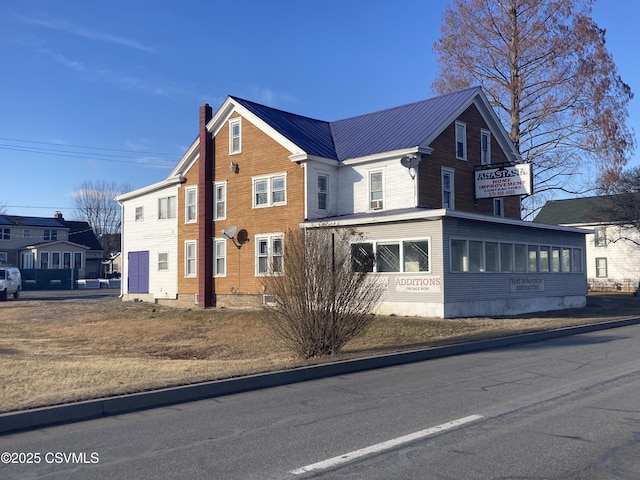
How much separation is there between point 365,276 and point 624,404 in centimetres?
656

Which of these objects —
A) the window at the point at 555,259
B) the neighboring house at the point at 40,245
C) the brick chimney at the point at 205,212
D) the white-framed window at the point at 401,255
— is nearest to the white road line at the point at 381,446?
the white-framed window at the point at 401,255

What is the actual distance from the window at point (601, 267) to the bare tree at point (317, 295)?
38.8m

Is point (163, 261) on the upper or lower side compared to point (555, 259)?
upper

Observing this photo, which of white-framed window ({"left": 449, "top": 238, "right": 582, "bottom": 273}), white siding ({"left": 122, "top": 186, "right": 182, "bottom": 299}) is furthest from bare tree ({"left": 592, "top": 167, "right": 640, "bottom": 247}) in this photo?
white siding ({"left": 122, "top": 186, "right": 182, "bottom": 299})

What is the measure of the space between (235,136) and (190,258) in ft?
22.2

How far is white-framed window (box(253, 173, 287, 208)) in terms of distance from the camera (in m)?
26.5

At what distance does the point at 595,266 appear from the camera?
46781 mm

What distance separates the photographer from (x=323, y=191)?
26328 millimetres

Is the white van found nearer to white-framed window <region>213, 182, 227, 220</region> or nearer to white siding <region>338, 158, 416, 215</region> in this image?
white-framed window <region>213, 182, 227, 220</region>

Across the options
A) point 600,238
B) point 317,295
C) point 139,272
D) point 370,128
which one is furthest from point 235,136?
point 600,238

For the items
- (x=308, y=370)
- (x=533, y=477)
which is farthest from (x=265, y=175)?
(x=533, y=477)

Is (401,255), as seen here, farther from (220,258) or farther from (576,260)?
(576,260)

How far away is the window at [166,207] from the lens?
3238 cm

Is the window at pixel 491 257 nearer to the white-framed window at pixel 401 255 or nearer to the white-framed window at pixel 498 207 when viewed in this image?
the white-framed window at pixel 401 255
